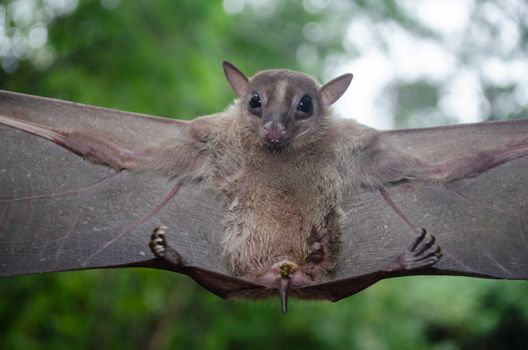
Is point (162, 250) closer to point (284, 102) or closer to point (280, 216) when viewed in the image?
point (280, 216)

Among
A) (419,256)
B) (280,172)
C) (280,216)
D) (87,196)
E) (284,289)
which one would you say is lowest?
(284,289)

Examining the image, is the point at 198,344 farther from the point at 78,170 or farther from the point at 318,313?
the point at 78,170

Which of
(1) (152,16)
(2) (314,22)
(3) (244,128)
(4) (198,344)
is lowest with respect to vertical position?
(4) (198,344)

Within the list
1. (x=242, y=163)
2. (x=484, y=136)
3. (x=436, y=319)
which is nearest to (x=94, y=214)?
(x=242, y=163)

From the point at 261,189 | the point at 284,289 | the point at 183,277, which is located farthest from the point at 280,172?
the point at 183,277

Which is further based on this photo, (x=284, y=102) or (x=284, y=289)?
(x=284, y=102)

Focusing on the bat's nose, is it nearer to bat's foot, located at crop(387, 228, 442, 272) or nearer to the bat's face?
the bat's face

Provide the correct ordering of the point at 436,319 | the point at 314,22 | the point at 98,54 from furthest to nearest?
the point at 436,319, the point at 314,22, the point at 98,54
